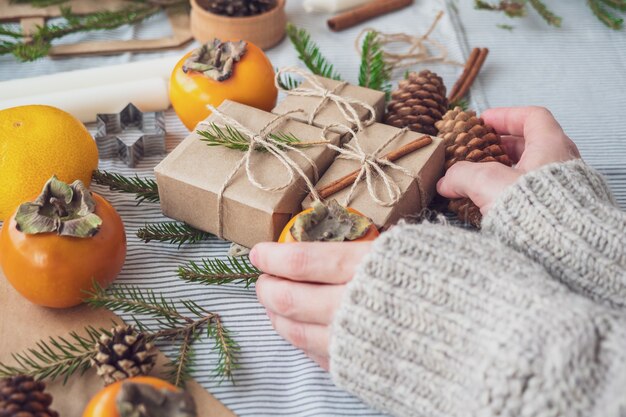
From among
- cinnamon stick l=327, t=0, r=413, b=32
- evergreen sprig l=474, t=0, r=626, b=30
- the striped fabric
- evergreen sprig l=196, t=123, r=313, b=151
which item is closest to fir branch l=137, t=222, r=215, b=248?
the striped fabric

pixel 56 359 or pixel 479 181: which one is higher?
pixel 479 181

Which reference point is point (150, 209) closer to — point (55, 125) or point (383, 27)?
point (55, 125)

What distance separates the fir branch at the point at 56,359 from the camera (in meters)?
0.74

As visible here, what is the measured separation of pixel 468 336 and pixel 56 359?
46cm

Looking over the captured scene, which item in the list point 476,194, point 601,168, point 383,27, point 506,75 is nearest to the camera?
point 476,194

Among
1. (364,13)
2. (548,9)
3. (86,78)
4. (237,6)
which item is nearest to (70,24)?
(86,78)

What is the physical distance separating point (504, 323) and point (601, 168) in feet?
1.97

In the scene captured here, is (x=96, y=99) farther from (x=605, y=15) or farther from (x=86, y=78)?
(x=605, y=15)

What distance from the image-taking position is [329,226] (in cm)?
79

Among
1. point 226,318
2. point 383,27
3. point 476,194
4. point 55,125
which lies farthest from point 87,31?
point 476,194

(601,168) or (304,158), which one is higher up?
(304,158)

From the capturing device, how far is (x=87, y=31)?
138cm

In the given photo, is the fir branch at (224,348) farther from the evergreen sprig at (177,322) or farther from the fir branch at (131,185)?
the fir branch at (131,185)

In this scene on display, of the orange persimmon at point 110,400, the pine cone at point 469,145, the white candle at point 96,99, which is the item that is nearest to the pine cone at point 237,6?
the white candle at point 96,99
